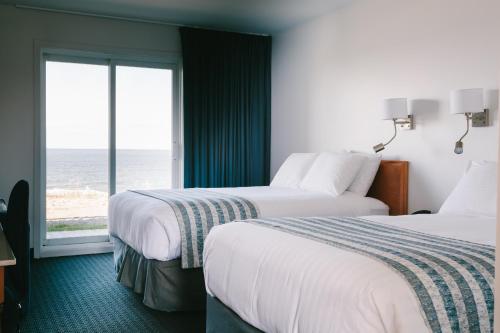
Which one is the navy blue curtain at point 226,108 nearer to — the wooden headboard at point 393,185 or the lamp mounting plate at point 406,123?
the wooden headboard at point 393,185

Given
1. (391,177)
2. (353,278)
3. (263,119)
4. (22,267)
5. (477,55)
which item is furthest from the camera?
(263,119)

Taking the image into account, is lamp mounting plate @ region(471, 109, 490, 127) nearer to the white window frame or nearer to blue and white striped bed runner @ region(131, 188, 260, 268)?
blue and white striped bed runner @ region(131, 188, 260, 268)

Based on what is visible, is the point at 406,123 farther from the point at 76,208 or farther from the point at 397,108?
the point at 76,208

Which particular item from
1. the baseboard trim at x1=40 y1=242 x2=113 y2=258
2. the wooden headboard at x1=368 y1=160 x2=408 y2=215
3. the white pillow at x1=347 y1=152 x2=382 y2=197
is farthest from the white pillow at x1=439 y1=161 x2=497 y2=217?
the baseboard trim at x1=40 y1=242 x2=113 y2=258

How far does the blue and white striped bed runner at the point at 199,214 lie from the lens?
10.7 feet

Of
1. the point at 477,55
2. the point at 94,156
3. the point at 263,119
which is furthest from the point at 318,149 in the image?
the point at 94,156

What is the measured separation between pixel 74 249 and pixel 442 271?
4340 millimetres

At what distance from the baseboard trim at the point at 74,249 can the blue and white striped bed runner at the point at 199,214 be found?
74.0 inches

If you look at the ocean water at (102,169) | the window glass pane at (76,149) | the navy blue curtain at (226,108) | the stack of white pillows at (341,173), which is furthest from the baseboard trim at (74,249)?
the stack of white pillows at (341,173)

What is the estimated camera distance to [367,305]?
158cm

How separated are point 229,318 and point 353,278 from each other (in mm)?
906

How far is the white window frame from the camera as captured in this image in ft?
16.9

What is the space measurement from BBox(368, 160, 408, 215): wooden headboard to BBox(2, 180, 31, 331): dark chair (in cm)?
288

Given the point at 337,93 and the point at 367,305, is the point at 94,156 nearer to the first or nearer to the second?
the point at 337,93
